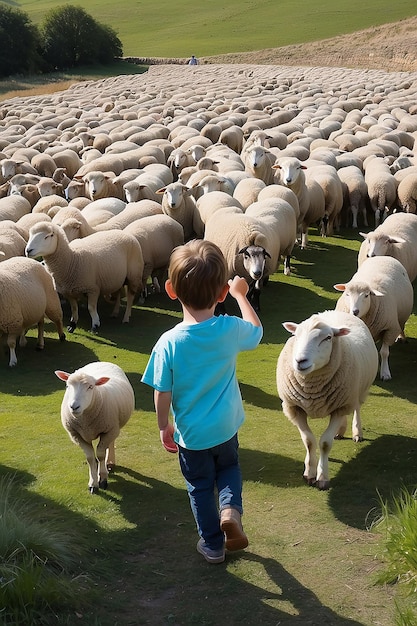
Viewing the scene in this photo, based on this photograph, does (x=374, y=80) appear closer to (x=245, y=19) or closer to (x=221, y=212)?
(x=221, y=212)

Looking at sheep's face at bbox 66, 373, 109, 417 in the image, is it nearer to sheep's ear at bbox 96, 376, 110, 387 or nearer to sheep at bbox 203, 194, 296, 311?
sheep's ear at bbox 96, 376, 110, 387

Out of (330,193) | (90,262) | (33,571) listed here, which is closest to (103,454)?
(33,571)

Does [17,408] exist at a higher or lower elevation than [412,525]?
lower

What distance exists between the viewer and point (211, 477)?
176 inches

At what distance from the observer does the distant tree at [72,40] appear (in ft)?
214

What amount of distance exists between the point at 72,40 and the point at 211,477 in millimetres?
67146

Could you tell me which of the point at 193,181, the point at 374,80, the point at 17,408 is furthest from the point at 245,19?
the point at 17,408

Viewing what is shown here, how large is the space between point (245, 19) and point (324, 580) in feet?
275

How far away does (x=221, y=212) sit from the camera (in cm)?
1183

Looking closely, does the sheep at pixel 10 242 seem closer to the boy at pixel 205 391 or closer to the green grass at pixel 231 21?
the boy at pixel 205 391

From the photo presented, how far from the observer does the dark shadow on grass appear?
213 inches

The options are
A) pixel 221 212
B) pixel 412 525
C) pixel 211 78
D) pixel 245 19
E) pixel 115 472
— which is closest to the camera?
pixel 412 525

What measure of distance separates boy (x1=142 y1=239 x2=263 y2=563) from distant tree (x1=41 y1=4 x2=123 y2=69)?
65718 millimetres

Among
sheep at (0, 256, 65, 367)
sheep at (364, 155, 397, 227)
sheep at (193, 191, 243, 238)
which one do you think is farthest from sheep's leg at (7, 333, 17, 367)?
sheep at (364, 155, 397, 227)
